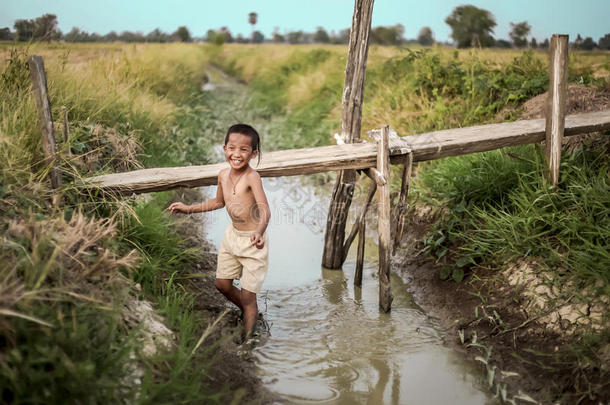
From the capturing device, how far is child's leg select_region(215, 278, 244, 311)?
4.43 m

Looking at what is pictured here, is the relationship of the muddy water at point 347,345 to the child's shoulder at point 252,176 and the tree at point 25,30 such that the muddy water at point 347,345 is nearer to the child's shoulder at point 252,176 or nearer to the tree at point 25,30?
the child's shoulder at point 252,176

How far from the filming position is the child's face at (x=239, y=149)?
4.00 m

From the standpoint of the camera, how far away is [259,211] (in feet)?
13.7

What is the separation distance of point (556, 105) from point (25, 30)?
491cm

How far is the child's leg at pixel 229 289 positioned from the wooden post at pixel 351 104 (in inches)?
66.2

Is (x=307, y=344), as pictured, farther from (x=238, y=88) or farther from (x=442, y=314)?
(x=238, y=88)

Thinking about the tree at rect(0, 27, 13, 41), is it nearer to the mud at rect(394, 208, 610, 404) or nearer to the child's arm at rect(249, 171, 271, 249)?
the child's arm at rect(249, 171, 271, 249)

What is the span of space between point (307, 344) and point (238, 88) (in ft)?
59.5

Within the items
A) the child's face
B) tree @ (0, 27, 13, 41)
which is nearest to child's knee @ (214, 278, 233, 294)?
the child's face

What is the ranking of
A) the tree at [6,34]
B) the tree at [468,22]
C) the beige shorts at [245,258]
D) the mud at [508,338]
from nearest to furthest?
1. the mud at [508,338]
2. the beige shorts at [245,258]
3. the tree at [6,34]
4. the tree at [468,22]

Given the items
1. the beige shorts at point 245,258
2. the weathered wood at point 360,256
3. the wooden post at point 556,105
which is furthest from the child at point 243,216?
the wooden post at point 556,105

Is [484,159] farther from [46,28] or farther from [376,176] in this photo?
[46,28]

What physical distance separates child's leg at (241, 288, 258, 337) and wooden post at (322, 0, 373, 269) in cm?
178

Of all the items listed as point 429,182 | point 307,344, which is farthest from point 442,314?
point 429,182
